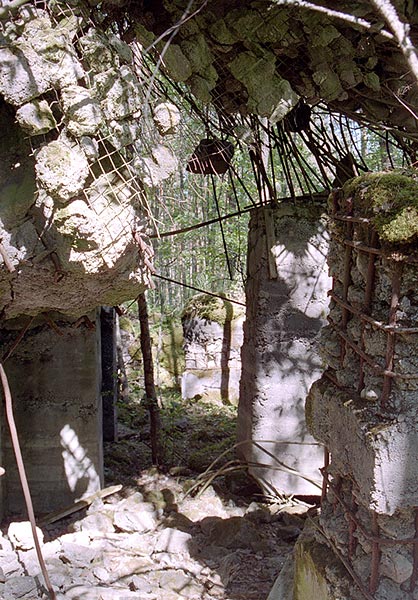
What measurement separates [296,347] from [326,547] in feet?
7.71

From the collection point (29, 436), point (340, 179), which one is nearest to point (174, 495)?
point (29, 436)

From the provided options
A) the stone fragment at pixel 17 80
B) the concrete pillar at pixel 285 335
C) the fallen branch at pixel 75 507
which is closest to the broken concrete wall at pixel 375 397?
the stone fragment at pixel 17 80

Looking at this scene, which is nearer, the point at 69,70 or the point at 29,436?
the point at 69,70

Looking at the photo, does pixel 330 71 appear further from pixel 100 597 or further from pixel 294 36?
pixel 100 597

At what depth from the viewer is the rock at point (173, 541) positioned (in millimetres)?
4152

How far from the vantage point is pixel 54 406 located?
4.75 metres

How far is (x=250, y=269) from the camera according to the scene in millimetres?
5273

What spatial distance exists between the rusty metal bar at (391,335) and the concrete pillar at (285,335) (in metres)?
2.74

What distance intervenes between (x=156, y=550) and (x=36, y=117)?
9.68 feet

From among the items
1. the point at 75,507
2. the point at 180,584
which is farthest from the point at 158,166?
the point at 75,507

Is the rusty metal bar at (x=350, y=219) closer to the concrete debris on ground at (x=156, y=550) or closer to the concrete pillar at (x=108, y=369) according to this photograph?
the concrete debris on ground at (x=156, y=550)

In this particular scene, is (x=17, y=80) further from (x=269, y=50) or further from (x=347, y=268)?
(x=347, y=268)

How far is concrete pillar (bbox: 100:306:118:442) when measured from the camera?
250 inches

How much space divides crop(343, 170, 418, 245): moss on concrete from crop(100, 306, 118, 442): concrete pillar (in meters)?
4.19
